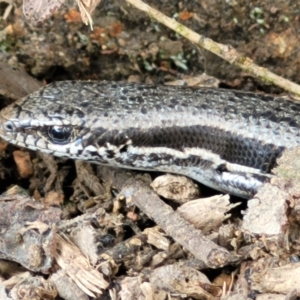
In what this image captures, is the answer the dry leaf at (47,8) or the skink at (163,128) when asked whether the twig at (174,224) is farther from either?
the dry leaf at (47,8)

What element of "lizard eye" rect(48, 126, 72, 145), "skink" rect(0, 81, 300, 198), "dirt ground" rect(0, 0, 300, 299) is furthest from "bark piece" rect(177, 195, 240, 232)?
"lizard eye" rect(48, 126, 72, 145)

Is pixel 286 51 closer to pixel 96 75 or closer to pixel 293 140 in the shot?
pixel 293 140

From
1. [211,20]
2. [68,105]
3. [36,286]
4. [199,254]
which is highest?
[211,20]

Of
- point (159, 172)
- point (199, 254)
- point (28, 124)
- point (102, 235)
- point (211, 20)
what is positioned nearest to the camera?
point (199, 254)

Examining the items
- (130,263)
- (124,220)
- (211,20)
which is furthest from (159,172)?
(211,20)

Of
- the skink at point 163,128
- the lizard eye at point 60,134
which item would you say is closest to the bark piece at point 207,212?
the skink at point 163,128

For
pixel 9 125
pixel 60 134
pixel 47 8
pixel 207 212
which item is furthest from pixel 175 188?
pixel 47 8

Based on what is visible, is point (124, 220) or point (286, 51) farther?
point (286, 51)
